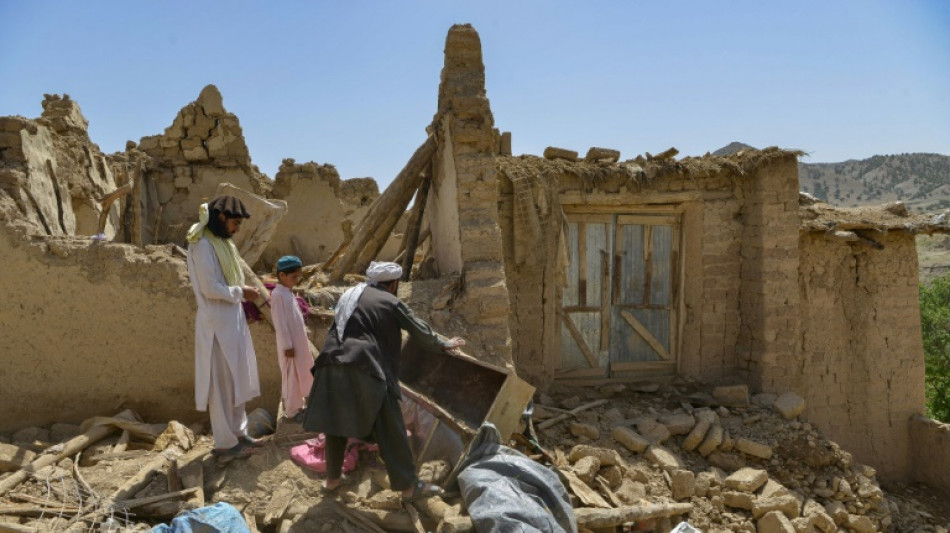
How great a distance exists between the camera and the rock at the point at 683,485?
529 centimetres

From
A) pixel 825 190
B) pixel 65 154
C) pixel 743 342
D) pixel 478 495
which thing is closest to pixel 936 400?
pixel 743 342

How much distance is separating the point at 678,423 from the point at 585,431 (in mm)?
1034

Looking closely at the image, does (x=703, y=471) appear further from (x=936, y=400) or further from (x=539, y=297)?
(x=936, y=400)

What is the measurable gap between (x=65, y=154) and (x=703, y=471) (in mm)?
8709

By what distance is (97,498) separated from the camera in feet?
11.7

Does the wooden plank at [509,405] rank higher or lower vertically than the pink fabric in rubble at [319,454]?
higher

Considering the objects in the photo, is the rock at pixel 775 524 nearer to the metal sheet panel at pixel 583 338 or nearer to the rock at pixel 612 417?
the rock at pixel 612 417

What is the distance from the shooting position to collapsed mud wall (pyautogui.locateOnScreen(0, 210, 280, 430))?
4.70 meters

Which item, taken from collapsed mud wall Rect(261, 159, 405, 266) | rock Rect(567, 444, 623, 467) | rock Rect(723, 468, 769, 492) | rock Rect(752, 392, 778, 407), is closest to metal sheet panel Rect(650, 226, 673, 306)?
rock Rect(752, 392, 778, 407)

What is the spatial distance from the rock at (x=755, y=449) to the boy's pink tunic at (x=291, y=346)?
438 centimetres

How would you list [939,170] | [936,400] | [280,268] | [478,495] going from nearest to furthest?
[478,495] → [280,268] → [936,400] → [939,170]

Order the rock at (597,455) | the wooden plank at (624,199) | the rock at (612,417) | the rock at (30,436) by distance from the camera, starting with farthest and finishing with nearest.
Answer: the wooden plank at (624,199) → the rock at (612,417) → the rock at (597,455) → the rock at (30,436)

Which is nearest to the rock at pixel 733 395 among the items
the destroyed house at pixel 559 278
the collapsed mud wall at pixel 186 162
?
the destroyed house at pixel 559 278

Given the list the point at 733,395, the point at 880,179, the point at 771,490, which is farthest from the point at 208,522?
the point at 880,179
